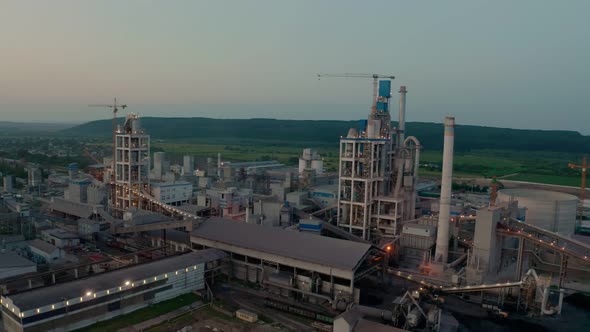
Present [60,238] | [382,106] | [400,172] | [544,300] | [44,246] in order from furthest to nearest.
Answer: [382,106] < [400,172] < [60,238] < [44,246] < [544,300]

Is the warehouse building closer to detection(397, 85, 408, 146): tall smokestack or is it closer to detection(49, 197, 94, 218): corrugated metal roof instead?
detection(49, 197, 94, 218): corrugated metal roof

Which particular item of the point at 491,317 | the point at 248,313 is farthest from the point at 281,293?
the point at 491,317

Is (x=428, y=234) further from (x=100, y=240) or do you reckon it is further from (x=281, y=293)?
(x=100, y=240)

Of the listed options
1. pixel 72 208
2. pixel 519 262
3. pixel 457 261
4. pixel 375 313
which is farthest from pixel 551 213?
pixel 72 208

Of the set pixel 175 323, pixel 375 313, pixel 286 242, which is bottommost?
pixel 175 323

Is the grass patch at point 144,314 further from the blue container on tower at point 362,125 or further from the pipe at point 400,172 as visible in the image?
the blue container on tower at point 362,125

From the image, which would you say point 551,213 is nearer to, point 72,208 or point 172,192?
point 172,192

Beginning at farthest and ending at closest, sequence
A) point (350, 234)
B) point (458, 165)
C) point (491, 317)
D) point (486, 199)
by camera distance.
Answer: point (458, 165) < point (486, 199) < point (350, 234) < point (491, 317)
